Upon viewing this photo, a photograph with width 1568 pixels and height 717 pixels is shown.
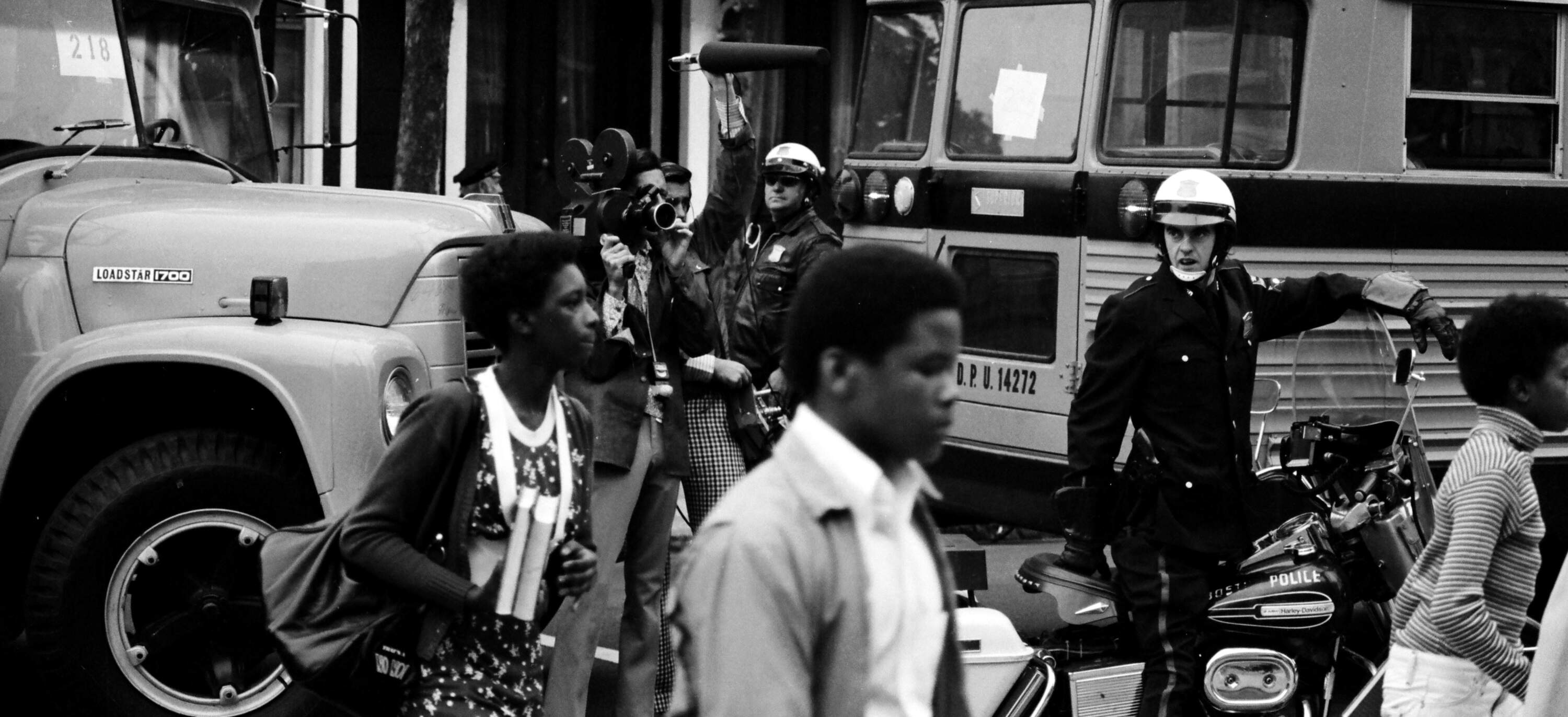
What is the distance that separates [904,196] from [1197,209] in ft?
A: 8.46

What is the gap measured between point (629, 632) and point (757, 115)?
33.2 ft

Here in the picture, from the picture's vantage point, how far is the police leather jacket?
6.75m

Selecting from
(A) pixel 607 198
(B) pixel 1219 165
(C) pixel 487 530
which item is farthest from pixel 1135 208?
(C) pixel 487 530

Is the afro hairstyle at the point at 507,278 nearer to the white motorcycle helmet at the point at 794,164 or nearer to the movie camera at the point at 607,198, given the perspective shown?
the movie camera at the point at 607,198

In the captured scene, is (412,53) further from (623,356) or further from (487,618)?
(487,618)

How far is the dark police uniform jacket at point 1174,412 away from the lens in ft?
17.0

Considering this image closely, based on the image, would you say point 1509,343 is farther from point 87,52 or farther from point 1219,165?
point 87,52

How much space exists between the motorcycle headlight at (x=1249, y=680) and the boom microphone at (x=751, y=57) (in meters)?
2.42

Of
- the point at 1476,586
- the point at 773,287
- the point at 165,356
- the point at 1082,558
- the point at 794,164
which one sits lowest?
the point at 1082,558

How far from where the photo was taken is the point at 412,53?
10.3m

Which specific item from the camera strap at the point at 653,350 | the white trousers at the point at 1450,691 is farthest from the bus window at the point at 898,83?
the white trousers at the point at 1450,691

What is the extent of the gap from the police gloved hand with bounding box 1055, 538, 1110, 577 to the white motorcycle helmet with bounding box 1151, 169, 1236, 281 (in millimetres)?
814

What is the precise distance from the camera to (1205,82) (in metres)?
7.03

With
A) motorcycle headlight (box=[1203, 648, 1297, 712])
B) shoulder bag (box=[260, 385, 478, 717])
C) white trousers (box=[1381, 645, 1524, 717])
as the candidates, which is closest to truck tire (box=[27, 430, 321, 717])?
shoulder bag (box=[260, 385, 478, 717])
